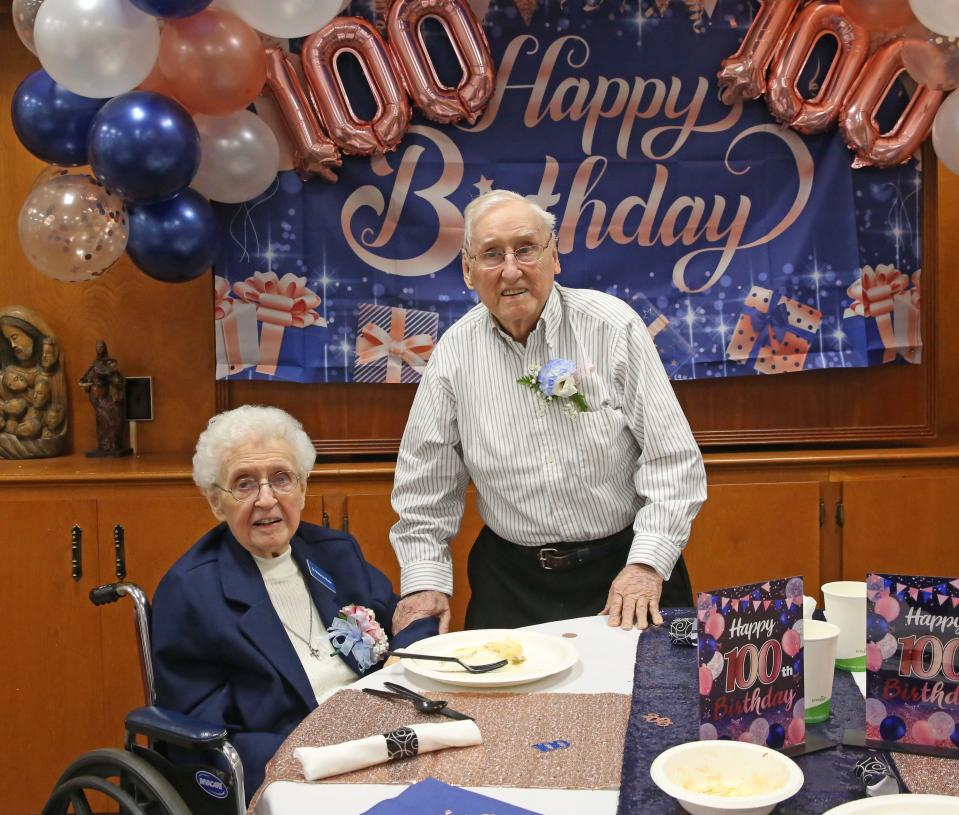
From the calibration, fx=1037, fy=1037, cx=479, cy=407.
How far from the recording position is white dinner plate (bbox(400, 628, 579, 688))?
167 centimetres

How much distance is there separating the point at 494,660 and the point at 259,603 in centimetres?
57

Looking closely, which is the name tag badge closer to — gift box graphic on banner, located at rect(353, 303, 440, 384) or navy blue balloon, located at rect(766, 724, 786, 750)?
navy blue balloon, located at rect(766, 724, 786, 750)

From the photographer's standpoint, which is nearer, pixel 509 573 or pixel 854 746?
pixel 854 746

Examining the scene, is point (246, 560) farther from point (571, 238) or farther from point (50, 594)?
point (571, 238)

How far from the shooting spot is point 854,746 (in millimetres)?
1399

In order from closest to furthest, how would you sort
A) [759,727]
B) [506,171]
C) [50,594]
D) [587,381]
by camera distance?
1. [759,727]
2. [587,381]
3. [50,594]
4. [506,171]

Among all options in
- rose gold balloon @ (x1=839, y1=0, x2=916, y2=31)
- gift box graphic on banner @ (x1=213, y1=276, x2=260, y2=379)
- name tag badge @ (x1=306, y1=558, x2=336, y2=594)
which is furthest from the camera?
gift box graphic on banner @ (x1=213, y1=276, x2=260, y2=379)

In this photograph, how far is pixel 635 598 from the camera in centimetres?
209

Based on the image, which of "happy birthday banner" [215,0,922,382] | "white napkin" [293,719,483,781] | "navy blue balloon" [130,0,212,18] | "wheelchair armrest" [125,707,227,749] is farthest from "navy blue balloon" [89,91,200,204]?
"white napkin" [293,719,483,781]

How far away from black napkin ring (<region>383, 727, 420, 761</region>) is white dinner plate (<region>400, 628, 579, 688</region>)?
259 mm

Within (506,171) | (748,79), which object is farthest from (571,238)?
(748,79)

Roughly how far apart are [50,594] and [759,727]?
278 cm

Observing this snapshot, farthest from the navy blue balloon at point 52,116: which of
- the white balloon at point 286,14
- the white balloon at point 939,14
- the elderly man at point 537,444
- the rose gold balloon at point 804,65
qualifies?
the white balloon at point 939,14

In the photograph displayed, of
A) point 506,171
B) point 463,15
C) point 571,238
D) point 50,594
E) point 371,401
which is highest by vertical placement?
point 463,15
